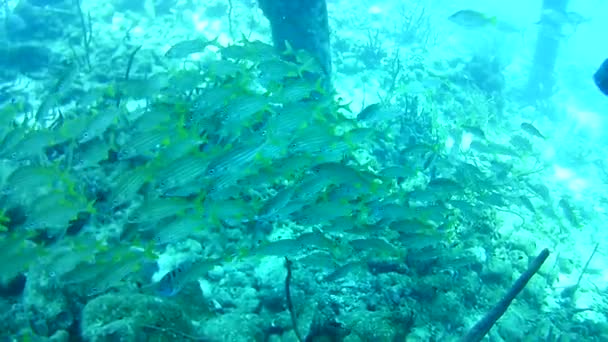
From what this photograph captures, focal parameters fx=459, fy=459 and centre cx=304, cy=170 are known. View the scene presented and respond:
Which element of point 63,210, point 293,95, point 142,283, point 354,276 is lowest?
point 354,276

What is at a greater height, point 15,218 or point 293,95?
point 293,95

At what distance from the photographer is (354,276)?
187 inches

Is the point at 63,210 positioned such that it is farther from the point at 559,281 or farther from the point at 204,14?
the point at 204,14

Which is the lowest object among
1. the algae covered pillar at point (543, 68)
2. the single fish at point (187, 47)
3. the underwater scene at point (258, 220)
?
the algae covered pillar at point (543, 68)

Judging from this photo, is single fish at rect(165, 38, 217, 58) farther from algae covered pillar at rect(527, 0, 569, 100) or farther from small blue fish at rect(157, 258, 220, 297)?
algae covered pillar at rect(527, 0, 569, 100)

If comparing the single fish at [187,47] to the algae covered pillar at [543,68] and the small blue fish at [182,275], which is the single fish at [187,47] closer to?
the small blue fish at [182,275]

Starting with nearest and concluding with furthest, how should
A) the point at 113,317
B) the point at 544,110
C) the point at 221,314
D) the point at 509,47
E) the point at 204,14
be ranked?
the point at 113,317 < the point at 221,314 < the point at 204,14 < the point at 544,110 < the point at 509,47

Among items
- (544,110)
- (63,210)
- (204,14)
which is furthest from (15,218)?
(544,110)

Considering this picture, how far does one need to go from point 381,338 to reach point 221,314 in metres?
1.42

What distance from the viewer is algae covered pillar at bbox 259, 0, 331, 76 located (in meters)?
8.23

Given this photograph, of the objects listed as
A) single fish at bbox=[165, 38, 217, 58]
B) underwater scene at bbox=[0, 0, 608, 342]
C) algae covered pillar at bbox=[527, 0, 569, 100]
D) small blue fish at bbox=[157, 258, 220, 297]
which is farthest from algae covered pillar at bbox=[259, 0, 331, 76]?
algae covered pillar at bbox=[527, 0, 569, 100]

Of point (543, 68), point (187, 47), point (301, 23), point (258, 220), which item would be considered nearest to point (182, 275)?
point (258, 220)

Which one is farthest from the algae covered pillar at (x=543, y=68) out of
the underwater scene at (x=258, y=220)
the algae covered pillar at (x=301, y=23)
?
the algae covered pillar at (x=301, y=23)

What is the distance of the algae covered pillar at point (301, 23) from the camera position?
27.0 ft
